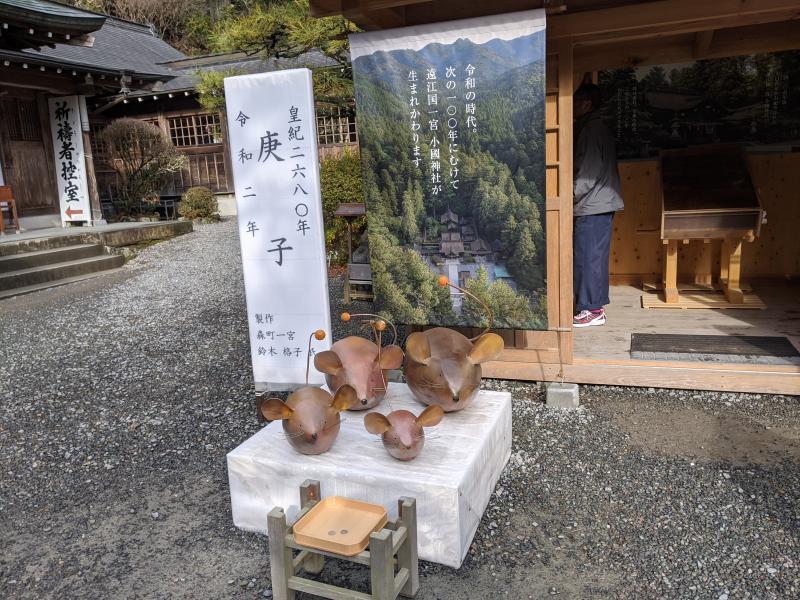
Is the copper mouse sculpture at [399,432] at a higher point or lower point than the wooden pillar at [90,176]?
lower

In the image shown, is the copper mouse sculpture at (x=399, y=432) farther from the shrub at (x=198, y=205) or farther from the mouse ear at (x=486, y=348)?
the shrub at (x=198, y=205)

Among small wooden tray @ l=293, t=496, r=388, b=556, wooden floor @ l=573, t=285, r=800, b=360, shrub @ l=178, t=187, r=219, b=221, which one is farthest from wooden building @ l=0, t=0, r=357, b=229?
small wooden tray @ l=293, t=496, r=388, b=556

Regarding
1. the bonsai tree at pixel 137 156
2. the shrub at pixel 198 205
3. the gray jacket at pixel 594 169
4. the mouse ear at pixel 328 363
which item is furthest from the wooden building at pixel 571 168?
the shrub at pixel 198 205

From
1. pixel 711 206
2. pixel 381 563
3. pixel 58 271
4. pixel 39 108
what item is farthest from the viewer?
pixel 39 108

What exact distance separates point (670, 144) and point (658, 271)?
147 cm

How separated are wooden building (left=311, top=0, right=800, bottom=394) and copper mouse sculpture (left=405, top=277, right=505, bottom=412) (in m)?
1.54

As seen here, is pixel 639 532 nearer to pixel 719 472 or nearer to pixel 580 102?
pixel 719 472

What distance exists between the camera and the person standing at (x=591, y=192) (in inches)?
210

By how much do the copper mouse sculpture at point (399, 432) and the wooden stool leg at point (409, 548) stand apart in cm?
27

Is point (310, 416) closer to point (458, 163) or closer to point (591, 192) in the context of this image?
point (458, 163)

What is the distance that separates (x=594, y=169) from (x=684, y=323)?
64.3 inches

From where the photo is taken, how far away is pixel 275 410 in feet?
9.18

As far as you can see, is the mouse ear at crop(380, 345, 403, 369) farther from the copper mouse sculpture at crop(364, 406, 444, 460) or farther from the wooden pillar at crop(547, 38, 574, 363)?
the wooden pillar at crop(547, 38, 574, 363)

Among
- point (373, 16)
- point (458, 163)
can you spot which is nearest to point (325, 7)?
point (373, 16)
